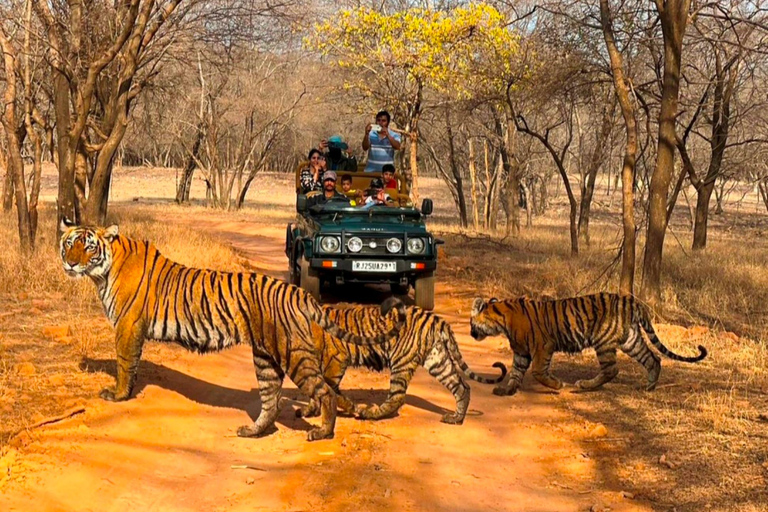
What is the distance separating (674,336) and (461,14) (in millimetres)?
11423

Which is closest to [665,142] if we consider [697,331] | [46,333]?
[697,331]

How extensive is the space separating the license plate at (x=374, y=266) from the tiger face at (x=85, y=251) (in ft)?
14.1

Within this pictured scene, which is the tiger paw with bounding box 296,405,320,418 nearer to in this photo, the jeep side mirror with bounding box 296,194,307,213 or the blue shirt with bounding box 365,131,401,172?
the jeep side mirror with bounding box 296,194,307,213

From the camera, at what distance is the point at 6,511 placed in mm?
4184

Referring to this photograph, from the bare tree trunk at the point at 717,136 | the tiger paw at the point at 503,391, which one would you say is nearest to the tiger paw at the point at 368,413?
the tiger paw at the point at 503,391

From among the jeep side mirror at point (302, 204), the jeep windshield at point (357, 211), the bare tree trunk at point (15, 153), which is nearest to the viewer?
the jeep windshield at point (357, 211)

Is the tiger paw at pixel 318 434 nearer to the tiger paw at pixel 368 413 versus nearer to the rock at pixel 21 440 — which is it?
the tiger paw at pixel 368 413

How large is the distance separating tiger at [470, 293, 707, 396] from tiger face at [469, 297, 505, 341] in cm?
2

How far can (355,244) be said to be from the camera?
1019 centimetres

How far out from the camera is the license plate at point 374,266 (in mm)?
10148

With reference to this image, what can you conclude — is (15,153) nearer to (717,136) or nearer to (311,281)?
(311,281)

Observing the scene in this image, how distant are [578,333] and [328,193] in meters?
5.15

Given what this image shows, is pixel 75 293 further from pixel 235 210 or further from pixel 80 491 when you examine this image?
pixel 235 210

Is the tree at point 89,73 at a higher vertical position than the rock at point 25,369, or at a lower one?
higher
